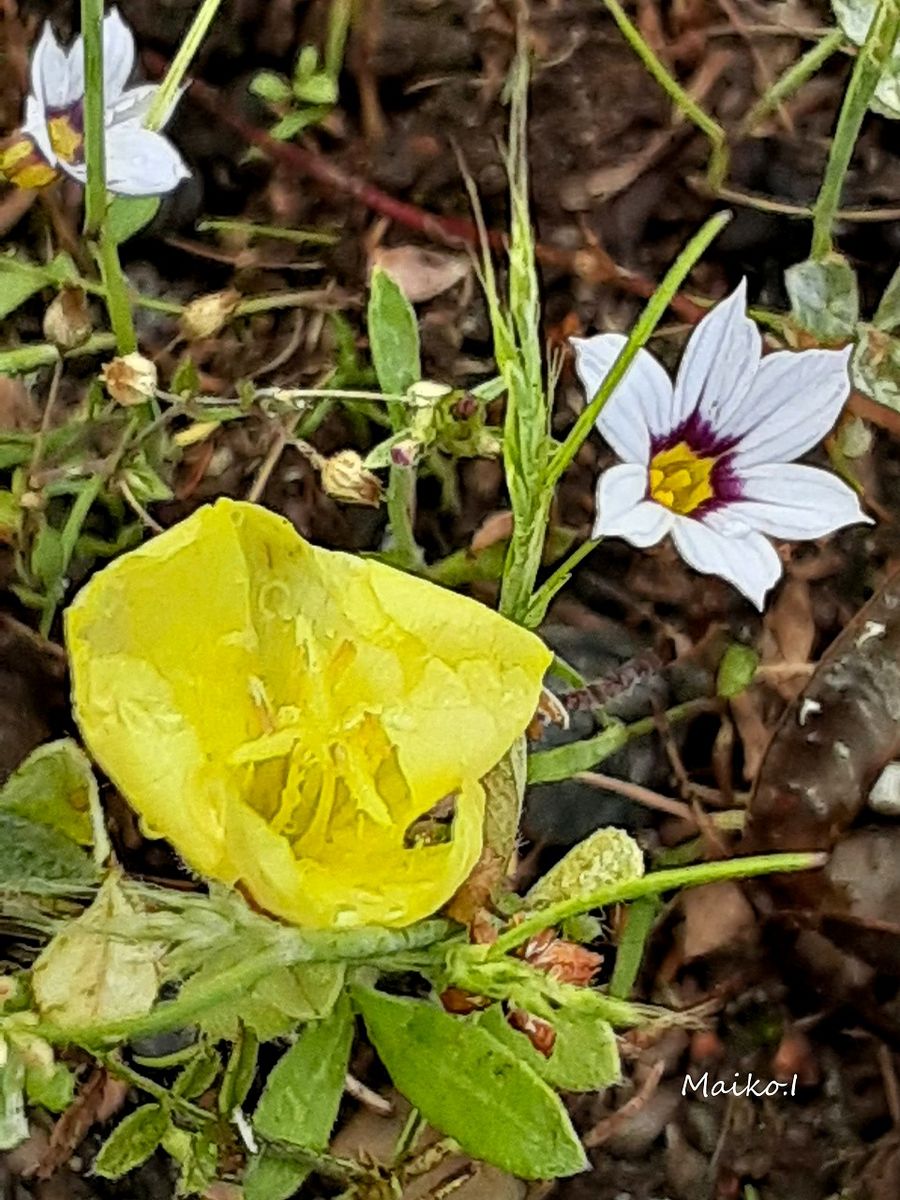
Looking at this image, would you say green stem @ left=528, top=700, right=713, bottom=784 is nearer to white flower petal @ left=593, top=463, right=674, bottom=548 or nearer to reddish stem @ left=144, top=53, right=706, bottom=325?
white flower petal @ left=593, top=463, right=674, bottom=548

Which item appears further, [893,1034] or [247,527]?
[893,1034]

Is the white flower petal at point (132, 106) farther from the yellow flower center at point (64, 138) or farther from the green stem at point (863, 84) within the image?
the green stem at point (863, 84)

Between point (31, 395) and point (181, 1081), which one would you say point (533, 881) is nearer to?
point (181, 1081)

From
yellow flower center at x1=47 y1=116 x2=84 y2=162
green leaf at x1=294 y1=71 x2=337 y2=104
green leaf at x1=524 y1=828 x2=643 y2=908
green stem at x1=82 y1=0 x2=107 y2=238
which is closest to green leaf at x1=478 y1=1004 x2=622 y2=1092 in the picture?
A: green leaf at x1=524 y1=828 x2=643 y2=908

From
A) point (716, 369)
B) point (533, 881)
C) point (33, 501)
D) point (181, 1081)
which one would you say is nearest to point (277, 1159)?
point (181, 1081)

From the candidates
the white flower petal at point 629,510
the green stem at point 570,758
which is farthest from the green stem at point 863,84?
the green stem at point 570,758

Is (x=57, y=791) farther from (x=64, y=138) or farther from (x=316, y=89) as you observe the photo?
(x=316, y=89)
